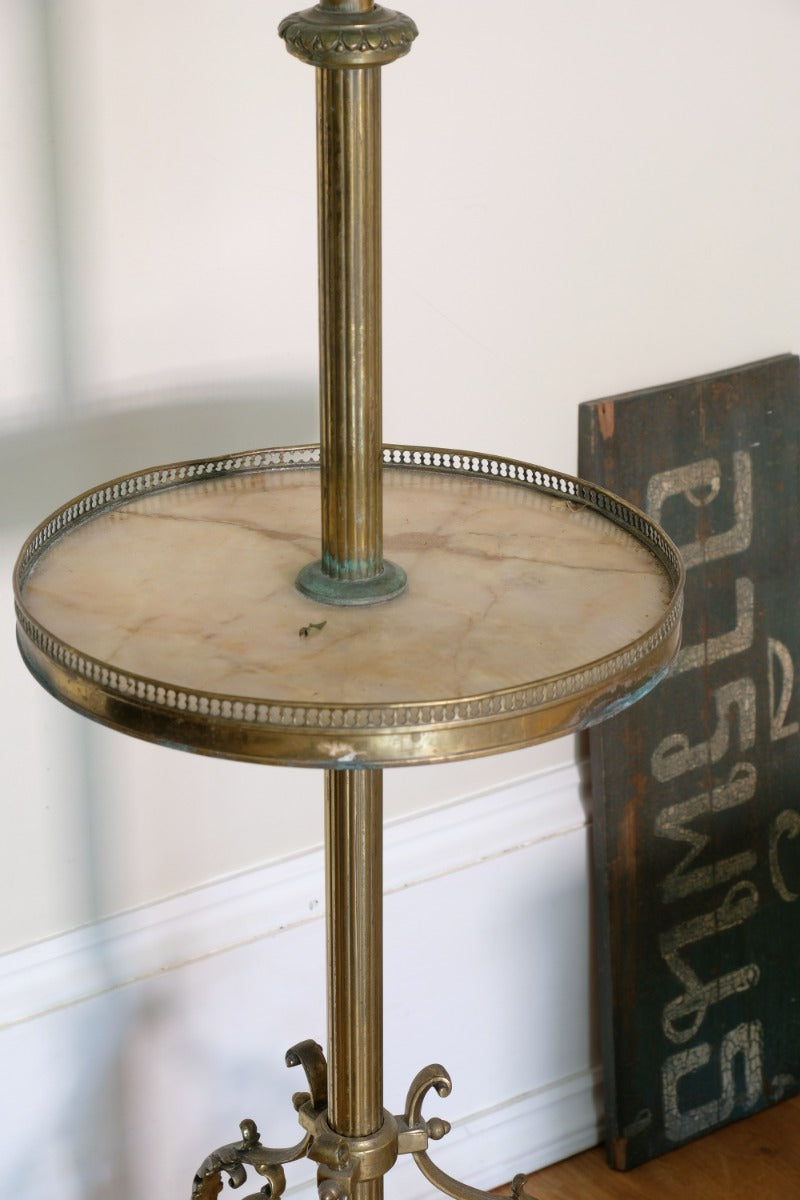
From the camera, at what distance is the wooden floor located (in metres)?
1.90

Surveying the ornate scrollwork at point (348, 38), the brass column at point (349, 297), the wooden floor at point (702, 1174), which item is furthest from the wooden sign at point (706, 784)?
the ornate scrollwork at point (348, 38)

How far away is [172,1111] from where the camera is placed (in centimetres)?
166

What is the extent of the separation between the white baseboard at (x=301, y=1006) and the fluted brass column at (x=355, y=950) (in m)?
0.35

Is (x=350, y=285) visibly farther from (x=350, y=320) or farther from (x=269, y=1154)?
(x=269, y=1154)

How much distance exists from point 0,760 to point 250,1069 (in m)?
0.45

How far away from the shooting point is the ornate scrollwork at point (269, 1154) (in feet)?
4.46

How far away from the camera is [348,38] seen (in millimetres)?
977

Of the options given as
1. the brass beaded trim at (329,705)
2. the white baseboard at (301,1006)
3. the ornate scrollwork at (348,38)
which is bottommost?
the white baseboard at (301,1006)

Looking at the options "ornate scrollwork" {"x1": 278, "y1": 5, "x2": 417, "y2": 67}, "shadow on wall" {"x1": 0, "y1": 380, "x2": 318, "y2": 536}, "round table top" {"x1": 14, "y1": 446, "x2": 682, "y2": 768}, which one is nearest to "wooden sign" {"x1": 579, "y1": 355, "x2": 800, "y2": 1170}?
"shadow on wall" {"x1": 0, "y1": 380, "x2": 318, "y2": 536}

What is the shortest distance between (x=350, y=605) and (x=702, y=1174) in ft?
3.70

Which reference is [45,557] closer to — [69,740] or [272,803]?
[69,740]

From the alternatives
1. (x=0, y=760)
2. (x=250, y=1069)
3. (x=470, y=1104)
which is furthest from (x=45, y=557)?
(x=470, y=1104)

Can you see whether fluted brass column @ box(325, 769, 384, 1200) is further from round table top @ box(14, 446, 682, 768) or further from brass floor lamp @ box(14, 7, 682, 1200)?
round table top @ box(14, 446, 682, 768)

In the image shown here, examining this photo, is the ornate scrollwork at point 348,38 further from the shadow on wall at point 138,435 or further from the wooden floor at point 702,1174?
the wooden floor at point 702,1174
